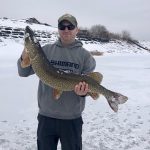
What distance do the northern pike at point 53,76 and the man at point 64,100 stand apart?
0.16m

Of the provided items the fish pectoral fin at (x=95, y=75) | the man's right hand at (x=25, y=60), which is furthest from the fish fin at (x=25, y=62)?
the fish pectoral fin at (x=95, y=75)

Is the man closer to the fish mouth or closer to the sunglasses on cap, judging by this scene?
the sunglasses on cap

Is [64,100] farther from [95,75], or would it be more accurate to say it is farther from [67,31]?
[67,31]

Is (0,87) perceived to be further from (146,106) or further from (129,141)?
(129,141)

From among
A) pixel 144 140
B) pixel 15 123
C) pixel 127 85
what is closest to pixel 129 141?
pixel 144 140

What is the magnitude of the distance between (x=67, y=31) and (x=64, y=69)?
349mm

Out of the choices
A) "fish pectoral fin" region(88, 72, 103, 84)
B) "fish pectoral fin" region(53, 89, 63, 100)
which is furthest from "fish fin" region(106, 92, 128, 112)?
"fish pectoral fin" region(53, 89, 63, 100)

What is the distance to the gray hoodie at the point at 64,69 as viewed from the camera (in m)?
3.51

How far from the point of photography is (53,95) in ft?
11.3

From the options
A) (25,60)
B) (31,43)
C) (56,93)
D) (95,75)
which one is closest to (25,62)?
(25,60)

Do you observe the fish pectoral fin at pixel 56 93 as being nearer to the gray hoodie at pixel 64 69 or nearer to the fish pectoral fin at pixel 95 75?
the gray hoodie at pixel 64 69

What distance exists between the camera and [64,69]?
3.53 meters

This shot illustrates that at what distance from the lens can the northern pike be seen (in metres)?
3.26

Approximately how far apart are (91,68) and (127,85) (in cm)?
945
